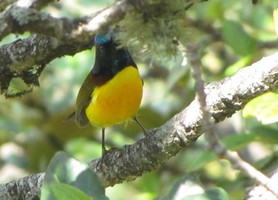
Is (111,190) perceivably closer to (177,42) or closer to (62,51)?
(62,51)

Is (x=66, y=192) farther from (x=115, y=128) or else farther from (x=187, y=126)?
(x=115, y=128)

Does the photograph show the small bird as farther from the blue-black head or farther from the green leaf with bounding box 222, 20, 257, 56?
the green leaf with bounding box 222, 20, 257, 56

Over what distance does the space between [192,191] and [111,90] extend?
4.44ft

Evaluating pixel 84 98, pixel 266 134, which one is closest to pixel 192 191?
pixel 266 134

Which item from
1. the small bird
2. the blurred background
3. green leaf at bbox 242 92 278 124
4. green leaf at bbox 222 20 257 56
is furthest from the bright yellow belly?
green leaf at bbox 242 92 278 124

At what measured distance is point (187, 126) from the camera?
1.60m

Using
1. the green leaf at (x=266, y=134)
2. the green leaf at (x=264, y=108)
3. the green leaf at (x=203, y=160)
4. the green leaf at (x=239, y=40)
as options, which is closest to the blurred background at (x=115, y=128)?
the green leaf at (x=239, y=40)

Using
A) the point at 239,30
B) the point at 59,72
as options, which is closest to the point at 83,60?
the point at 59,72

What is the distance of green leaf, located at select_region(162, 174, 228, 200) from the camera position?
4.58 ft

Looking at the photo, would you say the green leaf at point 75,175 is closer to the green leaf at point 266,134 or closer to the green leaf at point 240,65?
the green leaf at point 266,134

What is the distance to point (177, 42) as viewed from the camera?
1204mm

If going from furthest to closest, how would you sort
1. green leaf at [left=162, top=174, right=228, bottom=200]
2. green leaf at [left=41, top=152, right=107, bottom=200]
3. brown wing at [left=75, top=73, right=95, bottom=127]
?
1. brown wing at [left=75, top=73, right=95, bottom=127]
2. green leaf at [left=162, top=174, right=228, bottom=200]
3. green leaf at [left=41, top=152, right=107, bottom=200]

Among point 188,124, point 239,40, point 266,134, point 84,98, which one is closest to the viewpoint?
point 188,124

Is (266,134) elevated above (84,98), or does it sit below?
above
